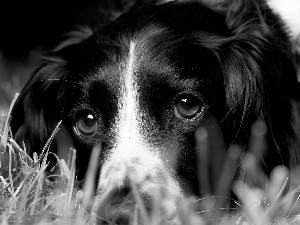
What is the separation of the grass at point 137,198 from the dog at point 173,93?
63mm

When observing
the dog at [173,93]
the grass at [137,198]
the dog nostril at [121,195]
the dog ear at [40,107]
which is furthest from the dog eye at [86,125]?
the dog nostril at [121,195]

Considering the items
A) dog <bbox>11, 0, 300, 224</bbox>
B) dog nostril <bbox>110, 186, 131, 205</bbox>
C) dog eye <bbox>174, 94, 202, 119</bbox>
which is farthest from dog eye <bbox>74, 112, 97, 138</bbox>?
dog nostril <bbox>110, 186, 131, 205</bbox>

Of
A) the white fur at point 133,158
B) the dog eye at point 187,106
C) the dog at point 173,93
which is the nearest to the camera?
the white fur at point 133,158

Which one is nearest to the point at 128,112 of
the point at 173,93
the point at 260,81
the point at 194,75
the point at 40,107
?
the point at 173,93

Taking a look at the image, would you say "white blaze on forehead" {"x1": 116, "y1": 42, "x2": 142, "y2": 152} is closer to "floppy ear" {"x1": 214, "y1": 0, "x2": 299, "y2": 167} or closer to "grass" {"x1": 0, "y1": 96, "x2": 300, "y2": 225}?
"grass" {"x1": 0, "y1": 96, "x2": 300, "y2": 225}

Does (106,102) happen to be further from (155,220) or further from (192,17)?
(155,220)

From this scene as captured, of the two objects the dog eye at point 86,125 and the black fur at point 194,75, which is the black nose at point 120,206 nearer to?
the black fur at point 194,75

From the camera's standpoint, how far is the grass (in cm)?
213

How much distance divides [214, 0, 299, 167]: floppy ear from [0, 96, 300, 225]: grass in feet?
0.25

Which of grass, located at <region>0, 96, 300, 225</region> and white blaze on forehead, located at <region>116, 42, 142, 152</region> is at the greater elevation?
white blaze on forehead, located at <region>116, 42, 142, 152</region>

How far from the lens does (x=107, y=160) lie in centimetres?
261

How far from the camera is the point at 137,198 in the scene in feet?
6.89

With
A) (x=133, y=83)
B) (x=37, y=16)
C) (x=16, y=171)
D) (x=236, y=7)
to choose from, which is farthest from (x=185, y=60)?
(x=37, y=16)

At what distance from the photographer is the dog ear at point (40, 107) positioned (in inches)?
128
